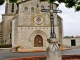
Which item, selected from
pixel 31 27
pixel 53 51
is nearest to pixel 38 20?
pixel 31 27

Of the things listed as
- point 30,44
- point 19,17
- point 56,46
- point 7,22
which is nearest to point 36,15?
point 19,17

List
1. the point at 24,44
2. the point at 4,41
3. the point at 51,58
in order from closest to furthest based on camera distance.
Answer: the point at 51,58
the point at 24,44
the point at 4,41

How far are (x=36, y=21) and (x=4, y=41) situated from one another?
1049cm

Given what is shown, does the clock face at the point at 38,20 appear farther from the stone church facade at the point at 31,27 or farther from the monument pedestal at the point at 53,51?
the monument pedestal at the point at 53,51

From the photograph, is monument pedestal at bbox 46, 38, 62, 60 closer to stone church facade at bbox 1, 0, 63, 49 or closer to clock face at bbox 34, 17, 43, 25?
stone church facade at bbox 1, 0, 63, 49

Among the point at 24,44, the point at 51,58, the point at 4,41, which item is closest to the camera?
the point at 51,58

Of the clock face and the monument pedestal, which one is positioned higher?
the clock face

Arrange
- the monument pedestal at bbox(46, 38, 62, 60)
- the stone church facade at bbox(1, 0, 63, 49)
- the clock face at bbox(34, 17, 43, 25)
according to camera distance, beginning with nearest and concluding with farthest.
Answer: the monument pedestal at bbox(46, 38, 62, 60)
the stone church facade at bbox(1, 0, 63, 49)
the clock face at bbox(34, 17, 43, 25)

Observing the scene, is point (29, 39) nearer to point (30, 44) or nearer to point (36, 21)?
point (30, 44)

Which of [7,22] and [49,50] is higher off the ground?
[7,22]

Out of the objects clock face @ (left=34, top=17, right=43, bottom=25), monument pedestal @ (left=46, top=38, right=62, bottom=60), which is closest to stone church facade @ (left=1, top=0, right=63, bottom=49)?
clock face @ (left=34, top=17, right=43, bottom=25)

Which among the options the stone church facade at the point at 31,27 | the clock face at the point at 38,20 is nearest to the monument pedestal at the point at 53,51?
the stone church facade at the point at 31,27

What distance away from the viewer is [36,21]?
109 ft

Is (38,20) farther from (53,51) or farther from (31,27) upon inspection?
(53,51)
